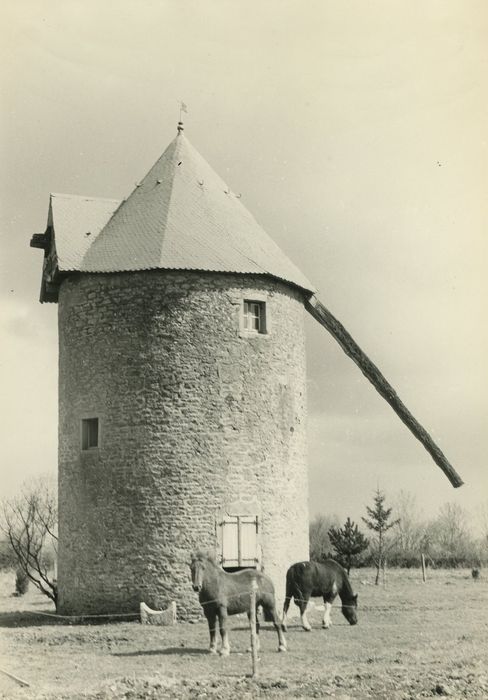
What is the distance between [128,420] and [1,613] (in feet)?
27.2

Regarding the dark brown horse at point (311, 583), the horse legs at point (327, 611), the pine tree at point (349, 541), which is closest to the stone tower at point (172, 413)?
the dark brown horse at point (311, 583)

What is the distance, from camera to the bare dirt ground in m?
13.2

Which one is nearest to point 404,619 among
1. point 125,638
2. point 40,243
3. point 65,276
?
point 125,638

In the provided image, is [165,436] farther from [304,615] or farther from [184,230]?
[184,230]

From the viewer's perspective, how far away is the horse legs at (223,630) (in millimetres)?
15930

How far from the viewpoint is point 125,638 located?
1853 centimetres

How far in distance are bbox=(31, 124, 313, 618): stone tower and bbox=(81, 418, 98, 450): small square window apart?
1.6 inches

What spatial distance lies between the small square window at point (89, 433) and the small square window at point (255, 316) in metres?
4.39

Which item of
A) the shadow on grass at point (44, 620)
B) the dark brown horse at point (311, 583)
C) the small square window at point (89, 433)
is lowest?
the shadow on grass at point (44, 620)

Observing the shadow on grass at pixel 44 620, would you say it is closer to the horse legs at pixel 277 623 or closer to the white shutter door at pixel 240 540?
the white shutter door at pixel 240 540

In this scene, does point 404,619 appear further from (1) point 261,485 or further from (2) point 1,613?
(2) point 1,613

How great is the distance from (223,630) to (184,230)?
425 inches

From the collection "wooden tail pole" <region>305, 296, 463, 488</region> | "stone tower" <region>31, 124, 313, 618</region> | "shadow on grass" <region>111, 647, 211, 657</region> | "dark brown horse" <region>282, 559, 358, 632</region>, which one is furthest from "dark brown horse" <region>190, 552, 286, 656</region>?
"wooden tail pole" <region>305, 296, 463, 488</region>

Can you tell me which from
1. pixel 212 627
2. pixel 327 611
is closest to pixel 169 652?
pixel 212 627
